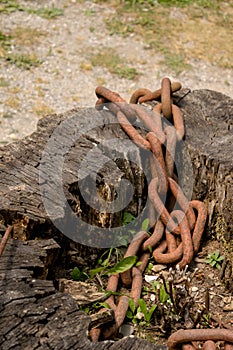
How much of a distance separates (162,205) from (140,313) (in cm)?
59

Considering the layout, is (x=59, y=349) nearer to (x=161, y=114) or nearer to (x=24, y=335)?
(x=24, y=335)

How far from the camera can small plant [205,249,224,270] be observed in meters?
3.70

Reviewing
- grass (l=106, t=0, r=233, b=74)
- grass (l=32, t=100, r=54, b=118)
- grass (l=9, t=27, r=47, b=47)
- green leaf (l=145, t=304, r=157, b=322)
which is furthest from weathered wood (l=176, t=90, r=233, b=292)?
grass (l=9, t=27, r=47, b=47)

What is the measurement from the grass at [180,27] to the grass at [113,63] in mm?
409

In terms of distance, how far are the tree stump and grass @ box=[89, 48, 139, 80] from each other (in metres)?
3.35

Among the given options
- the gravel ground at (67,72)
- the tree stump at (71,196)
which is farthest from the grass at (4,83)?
the tree stump at (71,196)

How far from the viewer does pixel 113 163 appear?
3.60 metres

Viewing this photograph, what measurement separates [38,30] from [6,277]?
18.2 ft

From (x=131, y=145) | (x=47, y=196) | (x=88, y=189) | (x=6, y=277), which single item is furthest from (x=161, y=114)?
(x=6, y=277)

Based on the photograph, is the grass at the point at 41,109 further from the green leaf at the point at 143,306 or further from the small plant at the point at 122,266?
the green leaf at the point at 143,306

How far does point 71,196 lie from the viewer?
11.1 feet

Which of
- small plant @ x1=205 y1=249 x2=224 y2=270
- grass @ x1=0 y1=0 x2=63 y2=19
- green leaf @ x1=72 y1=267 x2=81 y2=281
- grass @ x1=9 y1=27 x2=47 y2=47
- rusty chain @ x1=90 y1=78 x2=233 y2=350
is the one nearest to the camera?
green leaf @ x1=72 y1=267 x2=81 y2=281

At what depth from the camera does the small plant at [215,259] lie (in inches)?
146

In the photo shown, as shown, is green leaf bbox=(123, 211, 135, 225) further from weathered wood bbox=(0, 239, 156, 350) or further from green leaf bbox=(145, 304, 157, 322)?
weathered wood bbox=(0, 239, 156, 350)
